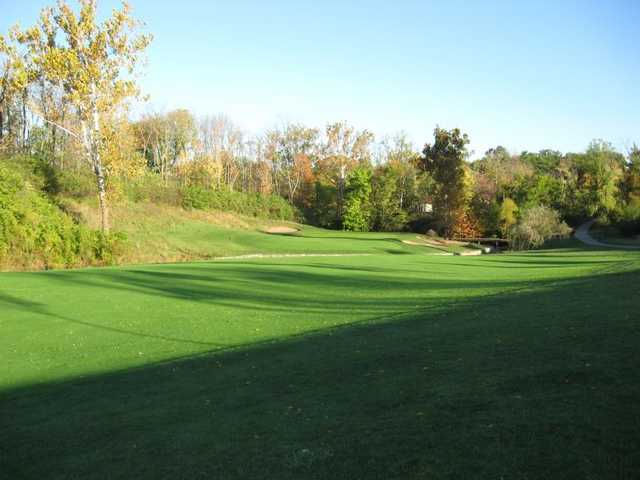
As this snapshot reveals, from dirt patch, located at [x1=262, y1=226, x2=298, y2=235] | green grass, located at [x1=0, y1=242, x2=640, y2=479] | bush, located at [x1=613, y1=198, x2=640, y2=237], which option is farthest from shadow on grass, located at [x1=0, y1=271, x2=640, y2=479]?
bush, located at [x1=613, y1=198, x2=640, y2=237]

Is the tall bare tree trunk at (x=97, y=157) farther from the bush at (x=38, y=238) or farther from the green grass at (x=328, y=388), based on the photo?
the green grass at (x=328, y=388)

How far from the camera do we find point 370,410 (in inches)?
257

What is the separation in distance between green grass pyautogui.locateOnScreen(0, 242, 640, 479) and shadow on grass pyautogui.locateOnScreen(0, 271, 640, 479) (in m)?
0.03

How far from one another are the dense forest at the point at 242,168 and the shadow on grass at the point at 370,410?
26167 mm

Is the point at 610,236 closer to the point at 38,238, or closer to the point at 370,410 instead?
the point at 38,238

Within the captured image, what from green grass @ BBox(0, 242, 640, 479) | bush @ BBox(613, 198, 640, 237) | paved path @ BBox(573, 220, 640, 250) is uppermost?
bush @ BBox(613, 198, 640, 237)

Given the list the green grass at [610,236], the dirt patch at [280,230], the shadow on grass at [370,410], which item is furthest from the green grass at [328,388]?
the green grass at [610,236]

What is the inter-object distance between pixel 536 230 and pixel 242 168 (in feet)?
150

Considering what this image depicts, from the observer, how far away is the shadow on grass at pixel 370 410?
482 centimetres

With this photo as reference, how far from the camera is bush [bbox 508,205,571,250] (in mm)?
60781

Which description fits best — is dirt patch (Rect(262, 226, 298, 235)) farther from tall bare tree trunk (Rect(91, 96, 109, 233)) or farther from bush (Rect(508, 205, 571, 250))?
tall bare tree trunk (Rect(91, 96, 109, 233))

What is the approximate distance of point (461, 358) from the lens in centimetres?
836

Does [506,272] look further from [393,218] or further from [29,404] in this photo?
[393,218]

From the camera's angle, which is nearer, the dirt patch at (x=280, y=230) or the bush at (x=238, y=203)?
the bush at (x=238, y=203)
